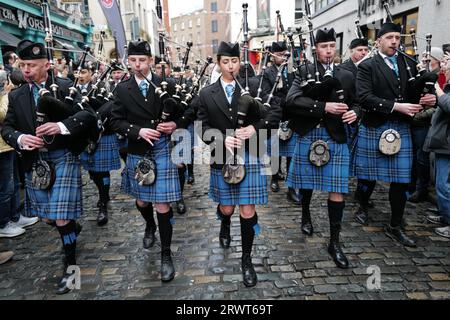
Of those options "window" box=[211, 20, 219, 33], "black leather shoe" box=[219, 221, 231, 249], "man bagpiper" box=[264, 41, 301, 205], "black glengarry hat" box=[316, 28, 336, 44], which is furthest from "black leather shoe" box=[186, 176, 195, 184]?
"window" box=[211, 20, 219, 33]

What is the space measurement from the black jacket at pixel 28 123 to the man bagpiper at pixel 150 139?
0.98ft

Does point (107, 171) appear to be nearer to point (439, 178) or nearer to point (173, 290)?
point (173, 290)

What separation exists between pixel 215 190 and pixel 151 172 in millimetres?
595

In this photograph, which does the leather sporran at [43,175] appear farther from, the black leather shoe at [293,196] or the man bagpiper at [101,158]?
A: the black leather shoe at [293,196]

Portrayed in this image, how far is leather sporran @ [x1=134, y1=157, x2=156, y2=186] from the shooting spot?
3223mm

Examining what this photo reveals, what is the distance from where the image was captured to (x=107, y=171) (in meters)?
4.80

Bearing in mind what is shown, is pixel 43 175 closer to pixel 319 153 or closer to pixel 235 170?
pixel 235 170

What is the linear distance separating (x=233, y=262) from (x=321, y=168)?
124 centimetres

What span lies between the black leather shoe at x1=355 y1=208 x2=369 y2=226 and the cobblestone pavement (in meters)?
0.09

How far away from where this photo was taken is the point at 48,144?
10.2 feet

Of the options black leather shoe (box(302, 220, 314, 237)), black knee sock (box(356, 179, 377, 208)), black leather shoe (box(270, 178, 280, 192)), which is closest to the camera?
black leather shoe (box(302, 220, 314, 237))

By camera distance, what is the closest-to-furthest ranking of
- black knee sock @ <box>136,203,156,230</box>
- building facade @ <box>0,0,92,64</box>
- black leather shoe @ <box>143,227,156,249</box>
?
black knee sock @ <box>136,203,156,230</box> → black leather shoe @ <box>143,227,156,249</box> → building facade @ <box>0,0,92,64</box>

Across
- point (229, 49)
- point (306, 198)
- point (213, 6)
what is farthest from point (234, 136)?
point (213, 6)

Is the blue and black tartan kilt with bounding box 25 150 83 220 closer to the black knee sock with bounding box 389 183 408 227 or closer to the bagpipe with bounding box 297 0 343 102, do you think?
the bagpipe with bounding box 297 0 343 102
